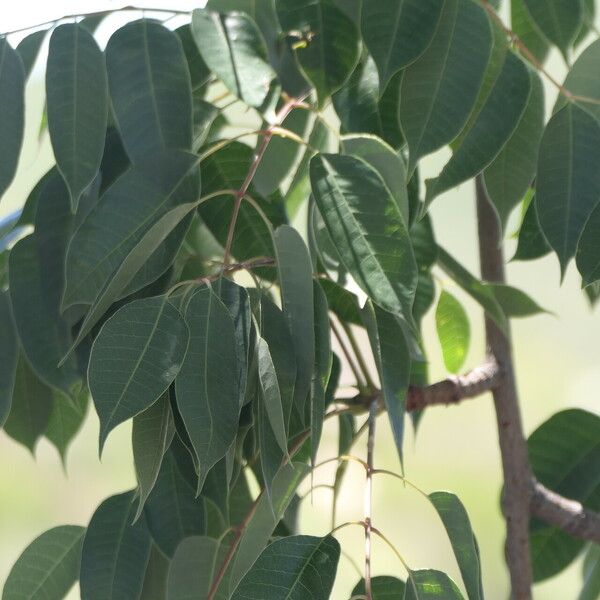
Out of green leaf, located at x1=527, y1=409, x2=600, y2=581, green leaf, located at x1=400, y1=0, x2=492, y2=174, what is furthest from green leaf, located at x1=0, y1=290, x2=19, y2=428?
green leaf, located at x1=527, y1=409, x2=600, y2=581

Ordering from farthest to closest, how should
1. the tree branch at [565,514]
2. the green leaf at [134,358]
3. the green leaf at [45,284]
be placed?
the tree branch at [565,514]
the green leaf at [45,284]
the green leaf at [134,358]

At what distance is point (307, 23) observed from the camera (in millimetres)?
462

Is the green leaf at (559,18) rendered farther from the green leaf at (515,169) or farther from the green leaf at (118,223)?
the green leaf at (118,223)

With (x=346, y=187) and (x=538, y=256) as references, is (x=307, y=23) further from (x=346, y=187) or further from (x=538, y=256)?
(x=538, y=256)

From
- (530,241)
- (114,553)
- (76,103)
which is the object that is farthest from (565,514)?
(76,103)

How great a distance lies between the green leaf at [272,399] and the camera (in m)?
0.39

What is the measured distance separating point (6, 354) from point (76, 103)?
14cm

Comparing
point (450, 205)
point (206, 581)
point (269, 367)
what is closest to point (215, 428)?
point (269, 367)

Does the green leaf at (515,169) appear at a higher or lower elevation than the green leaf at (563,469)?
higher

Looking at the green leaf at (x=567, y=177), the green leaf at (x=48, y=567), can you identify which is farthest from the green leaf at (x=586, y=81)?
the green leaf at (x=48, y=567)

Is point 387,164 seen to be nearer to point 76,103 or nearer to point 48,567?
point 76,103

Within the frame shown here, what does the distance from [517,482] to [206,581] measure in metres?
0.22

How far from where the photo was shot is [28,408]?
551mm

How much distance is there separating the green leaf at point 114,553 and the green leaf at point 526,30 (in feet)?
1.08
